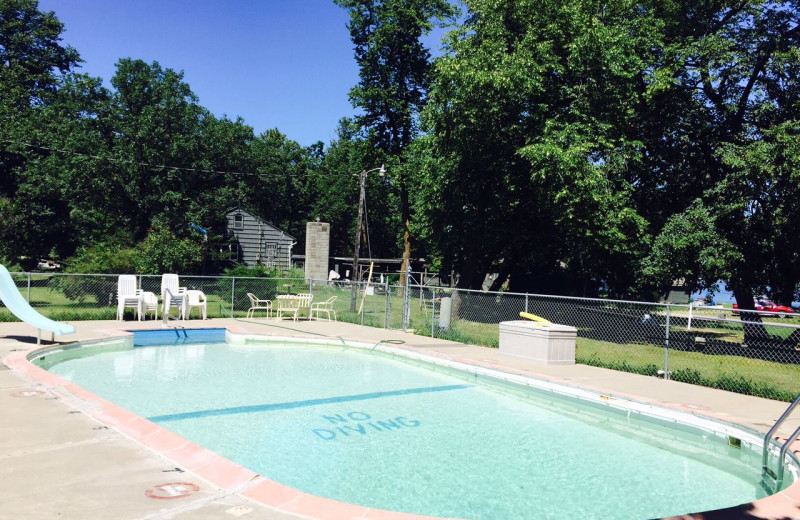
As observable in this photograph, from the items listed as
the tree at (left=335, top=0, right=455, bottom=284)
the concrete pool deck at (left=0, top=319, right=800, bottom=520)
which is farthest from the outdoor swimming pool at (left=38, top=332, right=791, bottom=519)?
the tree at (left=335, top=0, right=455, bottom=284)

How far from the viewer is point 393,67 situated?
3375 centimetres

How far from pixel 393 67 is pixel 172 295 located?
71.0 ft

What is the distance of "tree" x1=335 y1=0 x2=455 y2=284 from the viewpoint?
32.8 meters

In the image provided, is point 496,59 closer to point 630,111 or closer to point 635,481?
point 630,111

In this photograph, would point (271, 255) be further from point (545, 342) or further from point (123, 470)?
point (123, 470)

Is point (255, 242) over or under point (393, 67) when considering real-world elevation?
under

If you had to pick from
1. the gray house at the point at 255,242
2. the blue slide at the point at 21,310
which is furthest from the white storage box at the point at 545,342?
the gray house at the point at 255,242

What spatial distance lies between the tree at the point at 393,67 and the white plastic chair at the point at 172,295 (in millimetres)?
16401

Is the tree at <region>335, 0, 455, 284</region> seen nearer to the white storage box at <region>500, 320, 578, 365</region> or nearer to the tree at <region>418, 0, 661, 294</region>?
the tree at <region>418, 0, 661, 294</region>

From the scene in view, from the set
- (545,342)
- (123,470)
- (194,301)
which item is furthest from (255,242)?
(123,470)

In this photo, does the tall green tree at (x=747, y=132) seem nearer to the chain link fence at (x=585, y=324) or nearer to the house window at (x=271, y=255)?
the chain link fence at (x=585, y=324)

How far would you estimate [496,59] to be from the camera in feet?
68.6

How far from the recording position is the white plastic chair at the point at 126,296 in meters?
17.4

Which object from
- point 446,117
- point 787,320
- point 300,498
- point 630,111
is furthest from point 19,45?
point 787,320
